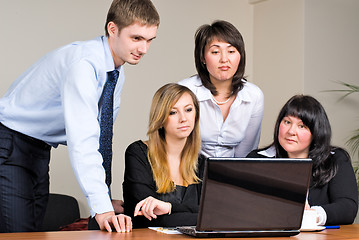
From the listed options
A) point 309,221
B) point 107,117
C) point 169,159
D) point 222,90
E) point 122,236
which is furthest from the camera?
point 222,90

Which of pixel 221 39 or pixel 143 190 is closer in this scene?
pixel 143 190

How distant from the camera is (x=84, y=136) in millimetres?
2037

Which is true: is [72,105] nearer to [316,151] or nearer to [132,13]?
[132,13]

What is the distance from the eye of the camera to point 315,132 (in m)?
2.85

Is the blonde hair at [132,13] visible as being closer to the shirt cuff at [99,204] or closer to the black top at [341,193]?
the shirt cuff at [99,204]

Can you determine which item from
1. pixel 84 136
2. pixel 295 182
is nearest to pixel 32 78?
pixel 84 136

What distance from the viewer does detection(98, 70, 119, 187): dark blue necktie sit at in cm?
237

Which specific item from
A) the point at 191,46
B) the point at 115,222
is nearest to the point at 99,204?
the point at 115,222

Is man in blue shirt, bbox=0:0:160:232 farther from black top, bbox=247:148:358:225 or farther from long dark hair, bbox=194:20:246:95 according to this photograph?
black top, bbox=247:148:358:225

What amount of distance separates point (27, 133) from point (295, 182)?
1.06 m

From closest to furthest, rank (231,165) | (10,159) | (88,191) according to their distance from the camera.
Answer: (231,165)
(88,191)
(10,159)

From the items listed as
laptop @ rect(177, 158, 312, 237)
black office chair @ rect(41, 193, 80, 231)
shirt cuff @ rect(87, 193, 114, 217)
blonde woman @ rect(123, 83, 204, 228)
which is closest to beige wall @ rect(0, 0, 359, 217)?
Answer: black office chair @ rect(41, 193, 80, 231)

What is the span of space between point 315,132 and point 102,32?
7.14 feet

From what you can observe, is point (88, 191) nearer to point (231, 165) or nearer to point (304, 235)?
point (231, 165)
